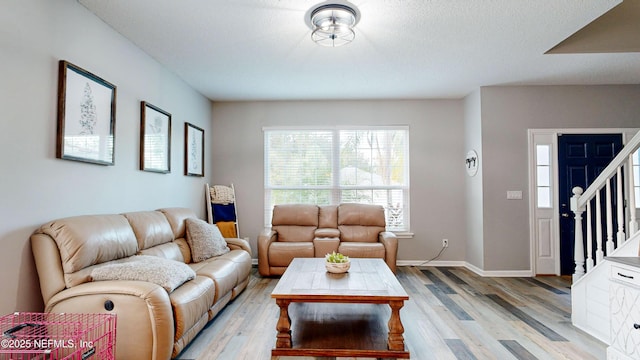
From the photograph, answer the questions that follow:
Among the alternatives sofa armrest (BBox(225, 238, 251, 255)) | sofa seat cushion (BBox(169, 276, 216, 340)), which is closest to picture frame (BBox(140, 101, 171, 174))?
sofa armrest (BBox(225, 238, 251, 255))

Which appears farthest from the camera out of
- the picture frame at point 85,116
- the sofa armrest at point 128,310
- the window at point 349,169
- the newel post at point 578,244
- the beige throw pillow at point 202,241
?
the window at point 349,169

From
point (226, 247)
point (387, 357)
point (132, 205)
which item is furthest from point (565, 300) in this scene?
point (132, 205)

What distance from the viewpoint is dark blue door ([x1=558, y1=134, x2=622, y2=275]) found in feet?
14.6

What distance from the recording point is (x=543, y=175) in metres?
4.55

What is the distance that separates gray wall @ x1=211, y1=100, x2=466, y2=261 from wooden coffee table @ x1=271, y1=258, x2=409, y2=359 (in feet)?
7.31

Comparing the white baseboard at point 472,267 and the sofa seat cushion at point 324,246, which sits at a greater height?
the sofa seat cushion at point 324,246

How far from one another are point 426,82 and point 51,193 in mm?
4220

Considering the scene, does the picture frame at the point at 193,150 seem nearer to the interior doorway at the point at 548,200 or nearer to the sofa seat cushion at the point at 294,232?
the sofa seat cushion at the point at 294,232

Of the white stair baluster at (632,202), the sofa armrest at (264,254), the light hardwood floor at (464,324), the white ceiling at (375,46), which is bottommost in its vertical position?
the light hardwood floor at (464,324)

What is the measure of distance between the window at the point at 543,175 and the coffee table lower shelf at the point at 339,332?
2975 mm

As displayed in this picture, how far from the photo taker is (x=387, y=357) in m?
2.25

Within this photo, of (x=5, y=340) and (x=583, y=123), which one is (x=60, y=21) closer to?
(x=5, y=340)

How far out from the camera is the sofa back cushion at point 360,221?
478cm

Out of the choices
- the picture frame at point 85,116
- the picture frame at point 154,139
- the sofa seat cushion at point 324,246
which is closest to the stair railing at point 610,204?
the sofa seat cushion at point 324,246
